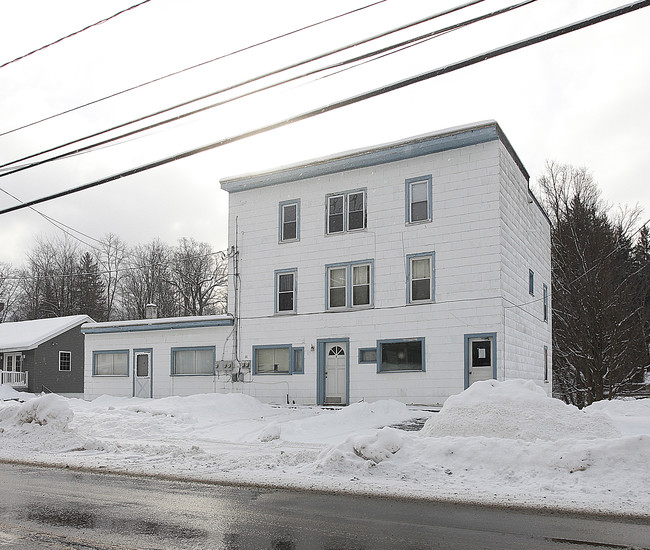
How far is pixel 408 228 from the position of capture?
2288cm

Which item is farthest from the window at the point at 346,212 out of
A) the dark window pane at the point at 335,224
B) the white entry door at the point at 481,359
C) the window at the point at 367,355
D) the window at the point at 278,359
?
the white entry door at the point at 481,359

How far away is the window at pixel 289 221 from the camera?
25.4 meters

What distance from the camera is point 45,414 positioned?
52.5 feet

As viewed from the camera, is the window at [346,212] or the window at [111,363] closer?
the window at [346,212]

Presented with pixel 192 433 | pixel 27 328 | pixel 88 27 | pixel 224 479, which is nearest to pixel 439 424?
pixel 224 479

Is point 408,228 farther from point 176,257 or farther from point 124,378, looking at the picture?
point 176,257

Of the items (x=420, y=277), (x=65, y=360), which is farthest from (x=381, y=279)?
(x=65, y=360)

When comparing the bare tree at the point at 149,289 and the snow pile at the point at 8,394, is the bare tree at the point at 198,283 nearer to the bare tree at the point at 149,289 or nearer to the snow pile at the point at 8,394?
the bare tree at the point at 149,289

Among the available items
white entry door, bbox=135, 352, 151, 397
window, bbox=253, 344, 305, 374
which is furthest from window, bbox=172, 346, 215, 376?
window, bbox=253, 344, 305, 374

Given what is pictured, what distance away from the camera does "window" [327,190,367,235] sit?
23969 mm

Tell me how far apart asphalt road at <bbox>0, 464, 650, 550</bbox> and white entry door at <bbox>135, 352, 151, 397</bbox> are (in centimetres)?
1886

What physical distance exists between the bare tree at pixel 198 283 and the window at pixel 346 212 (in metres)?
39.8

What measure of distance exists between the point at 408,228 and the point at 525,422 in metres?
11.6

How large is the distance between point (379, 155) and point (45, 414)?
13.8m
